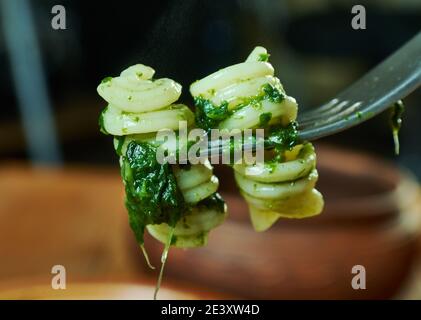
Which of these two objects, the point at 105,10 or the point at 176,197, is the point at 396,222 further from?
the point at 105,10

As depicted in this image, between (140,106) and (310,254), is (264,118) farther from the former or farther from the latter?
(310,254)

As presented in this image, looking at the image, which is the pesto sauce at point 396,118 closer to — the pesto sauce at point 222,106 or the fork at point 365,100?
the fork at point 365,100

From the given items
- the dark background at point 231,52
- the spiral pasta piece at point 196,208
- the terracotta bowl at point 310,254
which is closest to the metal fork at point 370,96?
the spiral pasta piece at point 196,208

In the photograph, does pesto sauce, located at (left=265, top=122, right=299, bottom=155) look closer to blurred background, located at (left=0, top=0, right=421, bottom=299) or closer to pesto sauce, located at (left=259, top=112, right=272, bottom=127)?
pesto sauce, located at (left=259, top=112, right=272, bottom=127)

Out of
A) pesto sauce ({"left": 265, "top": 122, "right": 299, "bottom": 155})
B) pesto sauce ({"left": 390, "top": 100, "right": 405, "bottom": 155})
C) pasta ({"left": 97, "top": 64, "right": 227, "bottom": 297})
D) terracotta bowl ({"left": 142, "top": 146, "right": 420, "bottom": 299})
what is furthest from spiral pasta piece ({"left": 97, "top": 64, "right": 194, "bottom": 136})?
terracotta bowl ({"left": 142, "top": 146, "right": 420, "bottom": 299})

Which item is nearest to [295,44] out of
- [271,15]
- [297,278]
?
[271,15]

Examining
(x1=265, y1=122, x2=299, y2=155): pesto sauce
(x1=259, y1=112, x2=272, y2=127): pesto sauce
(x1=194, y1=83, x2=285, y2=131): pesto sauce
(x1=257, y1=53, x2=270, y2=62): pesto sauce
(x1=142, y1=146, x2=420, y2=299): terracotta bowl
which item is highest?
(x1=257, y1=53, x2=270, y2=62): pesto sauce

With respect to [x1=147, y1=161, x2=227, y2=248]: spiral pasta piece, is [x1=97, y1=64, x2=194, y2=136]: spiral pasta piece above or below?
above
